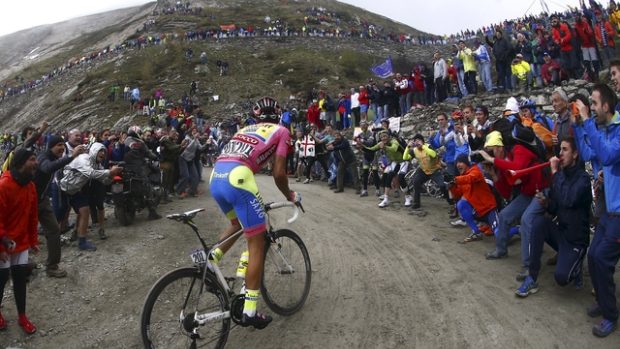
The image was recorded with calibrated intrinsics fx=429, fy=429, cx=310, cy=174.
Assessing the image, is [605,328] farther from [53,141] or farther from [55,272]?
[53,141]

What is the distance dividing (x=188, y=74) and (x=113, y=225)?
39.3 meters

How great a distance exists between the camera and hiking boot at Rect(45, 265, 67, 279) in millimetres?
6410

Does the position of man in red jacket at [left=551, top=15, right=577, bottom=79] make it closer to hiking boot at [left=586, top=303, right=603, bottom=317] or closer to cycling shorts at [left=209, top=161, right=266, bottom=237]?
hiking boot at [left=586, top=303, right=603, bottom=317]

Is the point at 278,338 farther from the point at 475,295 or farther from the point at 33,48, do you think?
the point at 33,48

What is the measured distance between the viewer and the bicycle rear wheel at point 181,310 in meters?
3.70

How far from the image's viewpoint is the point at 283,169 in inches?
176

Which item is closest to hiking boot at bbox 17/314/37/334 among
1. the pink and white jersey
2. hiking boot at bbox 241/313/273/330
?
hiking boot at bbox 241/313/273/330

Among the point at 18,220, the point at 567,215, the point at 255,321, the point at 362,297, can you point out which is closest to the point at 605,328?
the point at 567,215

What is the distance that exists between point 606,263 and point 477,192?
3.11 metres

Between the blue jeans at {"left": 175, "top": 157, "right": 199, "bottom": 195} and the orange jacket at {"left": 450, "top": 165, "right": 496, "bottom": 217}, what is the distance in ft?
24.8

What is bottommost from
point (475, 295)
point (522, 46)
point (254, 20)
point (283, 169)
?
point (475, 295)

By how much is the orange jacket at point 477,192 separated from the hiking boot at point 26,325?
6470 mm

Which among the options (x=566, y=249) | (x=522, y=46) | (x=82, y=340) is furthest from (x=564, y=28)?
(x=82, y=340)

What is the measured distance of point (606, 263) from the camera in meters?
4.14
